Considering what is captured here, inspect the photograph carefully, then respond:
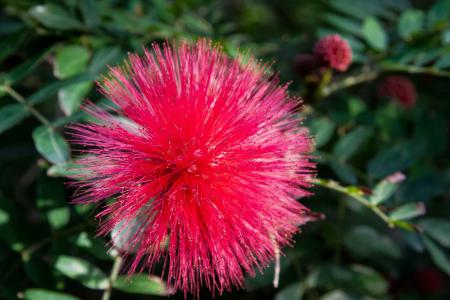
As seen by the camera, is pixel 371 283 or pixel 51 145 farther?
pixel 371 283

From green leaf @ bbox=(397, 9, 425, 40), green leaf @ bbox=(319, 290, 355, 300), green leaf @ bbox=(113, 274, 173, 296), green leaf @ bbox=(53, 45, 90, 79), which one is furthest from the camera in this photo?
green leaf @ bbox=(397, 9, 425, 40)

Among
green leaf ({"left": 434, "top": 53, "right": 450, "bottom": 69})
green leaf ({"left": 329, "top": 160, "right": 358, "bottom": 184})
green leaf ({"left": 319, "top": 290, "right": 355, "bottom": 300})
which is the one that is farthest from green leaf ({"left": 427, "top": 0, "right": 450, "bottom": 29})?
green leaf ({"left": 319, "top": 290, "right": 355, "bottom": 300})

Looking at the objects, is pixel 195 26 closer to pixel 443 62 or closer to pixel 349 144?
pixel 349 144

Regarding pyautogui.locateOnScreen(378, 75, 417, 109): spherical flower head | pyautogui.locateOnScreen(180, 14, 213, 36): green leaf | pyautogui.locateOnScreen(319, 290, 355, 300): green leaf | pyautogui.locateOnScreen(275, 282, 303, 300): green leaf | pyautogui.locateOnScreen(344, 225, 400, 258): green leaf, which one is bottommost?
pyautogui.locateOnScreen(319, 290, 355, 300): green leaf

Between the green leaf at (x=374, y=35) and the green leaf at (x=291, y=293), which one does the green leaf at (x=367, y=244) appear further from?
the green leaf at (x=374, y=35)

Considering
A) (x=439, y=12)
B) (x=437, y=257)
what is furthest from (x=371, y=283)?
(x=439, y=12)

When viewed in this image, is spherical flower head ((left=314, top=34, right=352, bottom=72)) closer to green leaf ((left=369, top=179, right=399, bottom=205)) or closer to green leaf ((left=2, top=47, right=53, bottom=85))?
green leaf ((left=369, top=179, right=399, bottom=205))
